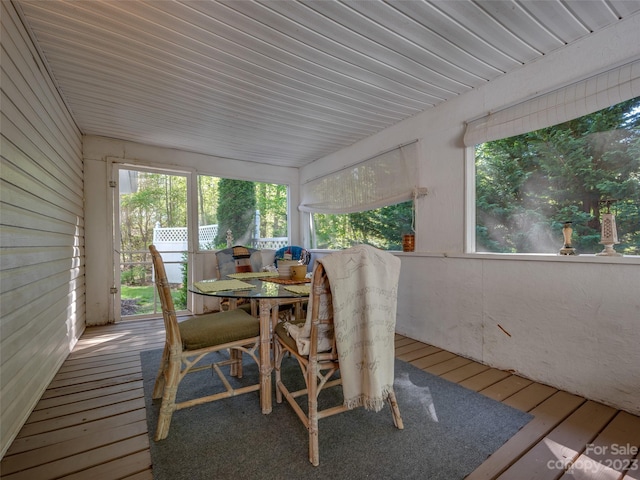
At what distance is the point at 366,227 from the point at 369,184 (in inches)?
23.4

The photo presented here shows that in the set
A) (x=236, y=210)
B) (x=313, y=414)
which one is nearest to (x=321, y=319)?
(x=313, y=414)

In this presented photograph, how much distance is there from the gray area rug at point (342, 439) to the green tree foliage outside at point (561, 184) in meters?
1.26

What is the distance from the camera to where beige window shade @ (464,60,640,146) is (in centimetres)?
171

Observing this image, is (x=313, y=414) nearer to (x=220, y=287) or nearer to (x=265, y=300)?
(x=265, y=300)

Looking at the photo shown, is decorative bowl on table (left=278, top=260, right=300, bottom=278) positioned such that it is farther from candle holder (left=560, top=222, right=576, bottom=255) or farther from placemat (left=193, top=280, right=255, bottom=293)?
candle holder (left=560, top=222, right=576, bottom=255)

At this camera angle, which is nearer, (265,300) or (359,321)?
(359,321)

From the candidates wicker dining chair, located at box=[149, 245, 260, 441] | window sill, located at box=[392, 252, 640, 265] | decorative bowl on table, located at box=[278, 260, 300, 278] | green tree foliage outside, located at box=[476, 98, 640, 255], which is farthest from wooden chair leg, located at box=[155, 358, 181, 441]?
green tree foliage outside, located at box=[476, 98, 640, 255]

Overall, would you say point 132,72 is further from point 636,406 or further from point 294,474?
point 636,406

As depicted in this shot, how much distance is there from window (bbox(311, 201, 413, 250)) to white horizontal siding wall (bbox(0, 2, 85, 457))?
10.2 ft

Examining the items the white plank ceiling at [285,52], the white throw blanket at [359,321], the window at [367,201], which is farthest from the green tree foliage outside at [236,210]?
the white throw blanket at [359,321]

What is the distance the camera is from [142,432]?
62.2 inches

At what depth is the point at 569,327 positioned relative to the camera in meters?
1.94

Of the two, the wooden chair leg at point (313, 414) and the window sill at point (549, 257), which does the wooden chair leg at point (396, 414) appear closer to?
the wooden chair leg at point (313, 414)

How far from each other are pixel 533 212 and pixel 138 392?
3.19 m
